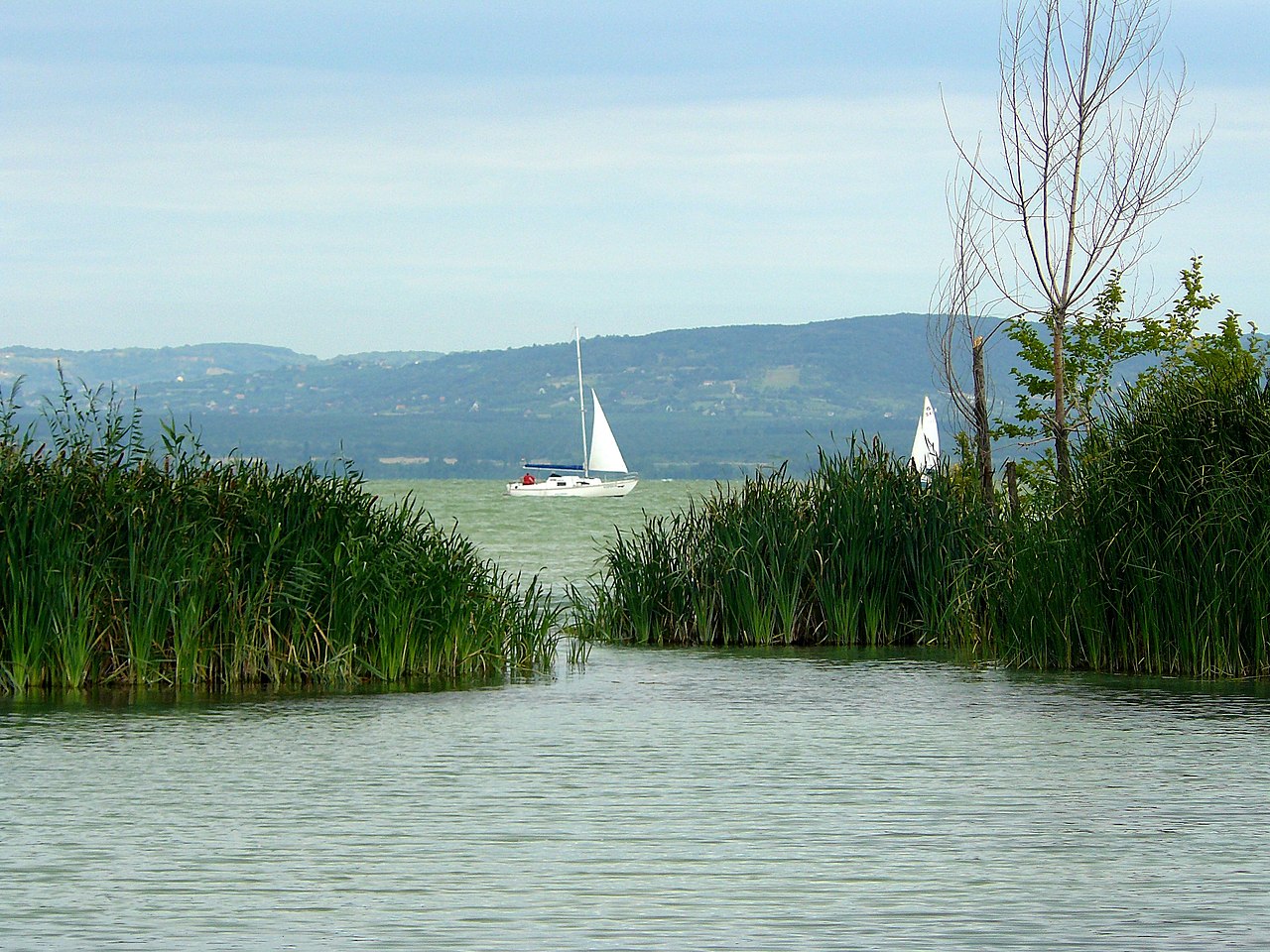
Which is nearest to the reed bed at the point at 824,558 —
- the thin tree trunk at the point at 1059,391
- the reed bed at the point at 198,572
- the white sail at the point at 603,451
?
the thin tree trunk at the point at 1059,391

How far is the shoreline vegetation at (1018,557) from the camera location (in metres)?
Answer: 15.1

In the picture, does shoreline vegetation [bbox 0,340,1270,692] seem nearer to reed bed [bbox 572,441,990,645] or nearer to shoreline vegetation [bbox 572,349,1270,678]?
shoreline vegetation [bbox 572,349,1270,678]

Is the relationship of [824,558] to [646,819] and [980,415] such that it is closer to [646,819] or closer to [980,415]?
[980,415]

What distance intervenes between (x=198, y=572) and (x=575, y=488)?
387ft

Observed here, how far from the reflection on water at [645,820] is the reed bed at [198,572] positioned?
0.70 m

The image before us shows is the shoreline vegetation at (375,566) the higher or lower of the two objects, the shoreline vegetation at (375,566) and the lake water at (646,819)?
the higher

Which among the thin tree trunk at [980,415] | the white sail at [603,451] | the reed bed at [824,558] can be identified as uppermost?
the white sail at [603,451]

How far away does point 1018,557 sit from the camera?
53.5 ft

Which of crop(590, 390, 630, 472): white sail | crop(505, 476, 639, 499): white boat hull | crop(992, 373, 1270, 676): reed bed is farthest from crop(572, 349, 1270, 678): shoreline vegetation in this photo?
crop(505, 476, 639, 499): white boat hull

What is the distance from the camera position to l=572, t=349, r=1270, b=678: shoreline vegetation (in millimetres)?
15125

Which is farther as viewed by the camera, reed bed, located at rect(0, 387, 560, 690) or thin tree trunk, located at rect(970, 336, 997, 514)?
thin tree trunk, located at rect(970, 336, 997, 514)

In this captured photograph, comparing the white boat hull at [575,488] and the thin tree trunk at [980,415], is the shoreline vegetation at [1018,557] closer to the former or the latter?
the thin tree trunk at [980,415]

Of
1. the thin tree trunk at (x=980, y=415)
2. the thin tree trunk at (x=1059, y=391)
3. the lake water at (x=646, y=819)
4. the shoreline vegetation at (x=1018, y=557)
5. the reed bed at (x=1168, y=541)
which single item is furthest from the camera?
the thin tree trunk at (x=980, y=415)

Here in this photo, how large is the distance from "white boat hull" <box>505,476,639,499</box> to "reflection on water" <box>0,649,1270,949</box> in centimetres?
11493
